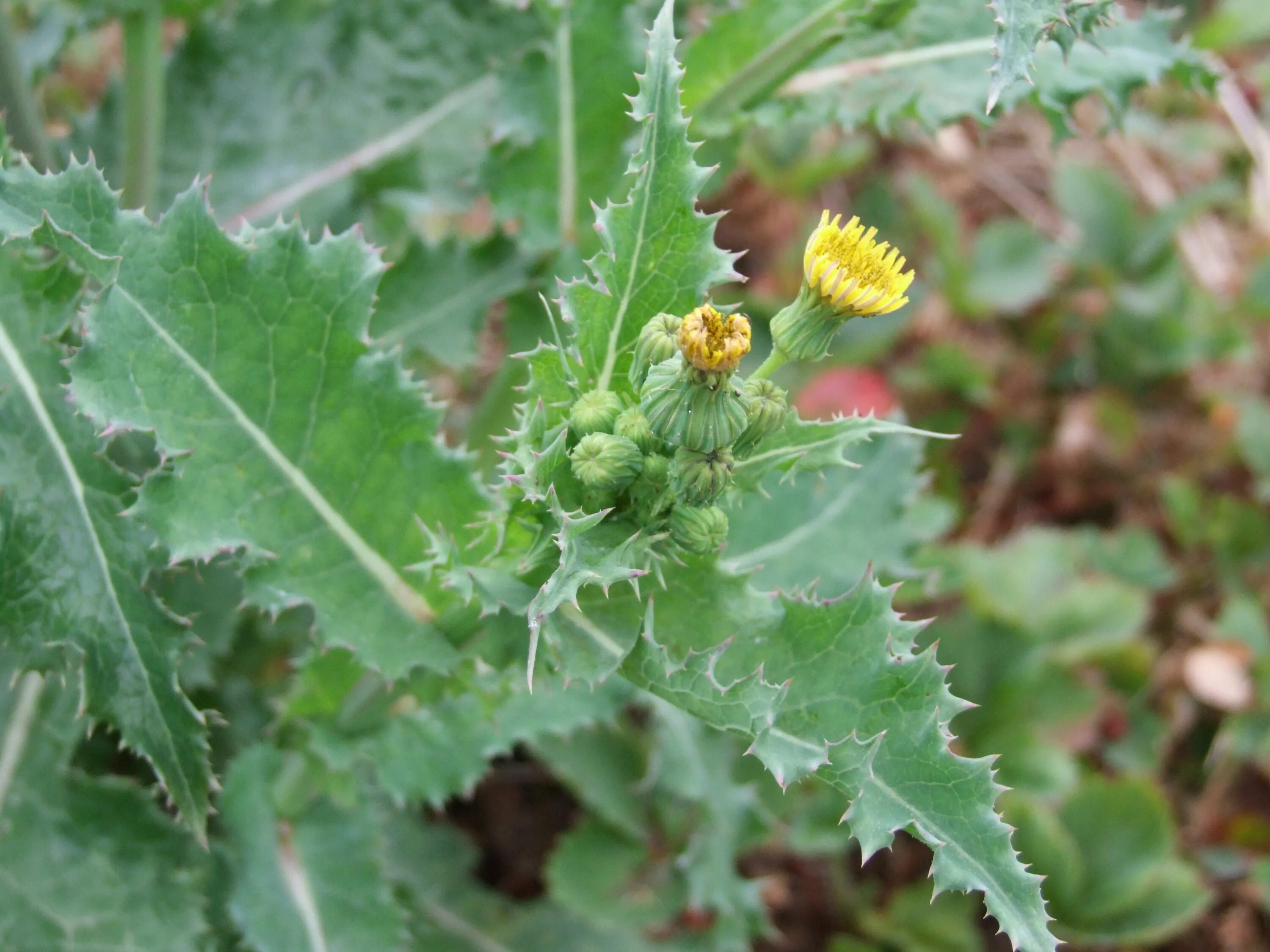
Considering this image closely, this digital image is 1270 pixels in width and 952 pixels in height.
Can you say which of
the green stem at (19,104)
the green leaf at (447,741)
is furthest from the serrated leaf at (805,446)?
the green stem at (19,104)

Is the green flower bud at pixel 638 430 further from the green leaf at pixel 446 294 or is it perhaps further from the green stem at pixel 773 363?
the green leaf at pixel 446 294

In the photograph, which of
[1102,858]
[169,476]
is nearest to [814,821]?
[1102,858]

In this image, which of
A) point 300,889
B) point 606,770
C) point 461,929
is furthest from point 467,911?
point 300,889

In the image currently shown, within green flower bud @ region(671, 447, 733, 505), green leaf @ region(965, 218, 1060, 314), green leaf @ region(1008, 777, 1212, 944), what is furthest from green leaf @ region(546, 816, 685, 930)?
green leaf @ region(965, 218, 1060, 314)

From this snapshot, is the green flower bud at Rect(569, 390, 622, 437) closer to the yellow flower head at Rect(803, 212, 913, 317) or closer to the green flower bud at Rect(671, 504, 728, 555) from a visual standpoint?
the green flower bud at Rect(671, 504, 728, 555)

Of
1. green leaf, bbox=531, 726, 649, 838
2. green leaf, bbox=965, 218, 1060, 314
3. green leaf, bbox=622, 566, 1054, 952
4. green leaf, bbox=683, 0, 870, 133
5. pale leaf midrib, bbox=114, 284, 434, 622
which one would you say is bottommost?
green leaf, bbox=531, 726, 649, 838
